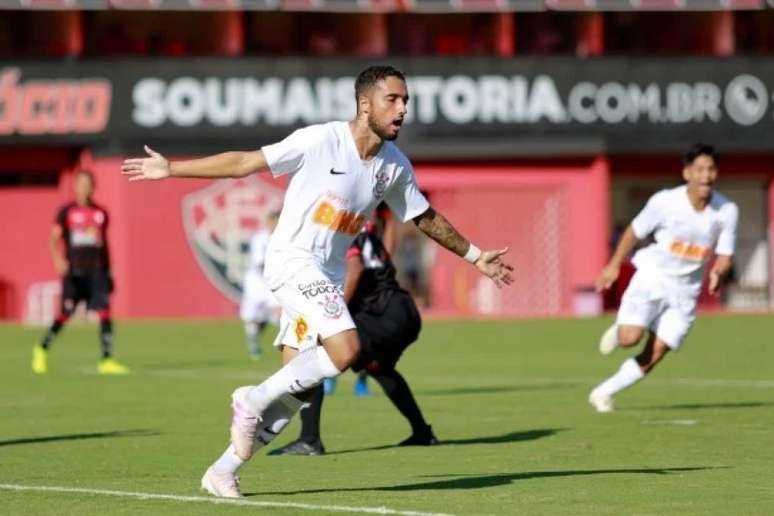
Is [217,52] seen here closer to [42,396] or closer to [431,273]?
[431,273]

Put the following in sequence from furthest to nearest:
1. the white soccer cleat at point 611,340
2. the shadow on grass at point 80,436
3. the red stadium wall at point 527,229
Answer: the red stadium wall at point 527,229 → the white soccer cleat at point 611,340 → the shadow on grass at point 80,436

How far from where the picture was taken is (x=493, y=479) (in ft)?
42.4

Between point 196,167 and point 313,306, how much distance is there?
105 centimetres

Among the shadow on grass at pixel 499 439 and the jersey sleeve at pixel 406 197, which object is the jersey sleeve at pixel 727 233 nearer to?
the shadow on grass at pixel 499 439

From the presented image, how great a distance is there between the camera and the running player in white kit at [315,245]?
11570mm

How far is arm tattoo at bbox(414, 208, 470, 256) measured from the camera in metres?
12.3

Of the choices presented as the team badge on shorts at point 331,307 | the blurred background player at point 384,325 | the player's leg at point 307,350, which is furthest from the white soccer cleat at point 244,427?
the blurred background player at point 384,325

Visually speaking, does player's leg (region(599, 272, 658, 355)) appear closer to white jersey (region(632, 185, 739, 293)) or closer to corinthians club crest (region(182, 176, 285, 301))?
white jersey (region(632, 185, 739, 293))

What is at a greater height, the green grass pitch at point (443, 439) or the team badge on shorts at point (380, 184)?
the team badge on shorts at point (380, 184)

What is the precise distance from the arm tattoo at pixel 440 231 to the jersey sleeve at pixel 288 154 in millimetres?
933

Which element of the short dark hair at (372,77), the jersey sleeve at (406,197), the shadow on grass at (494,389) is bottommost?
the shadow on grass at (494,389)

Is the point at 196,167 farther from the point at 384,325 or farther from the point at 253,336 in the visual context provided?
the point at 253,336

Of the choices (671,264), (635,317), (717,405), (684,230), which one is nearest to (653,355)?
(635,317)

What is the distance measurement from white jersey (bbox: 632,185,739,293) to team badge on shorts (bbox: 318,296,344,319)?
712 cm
